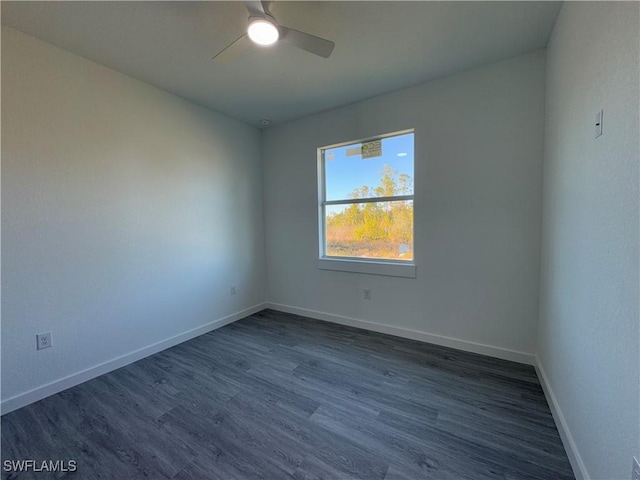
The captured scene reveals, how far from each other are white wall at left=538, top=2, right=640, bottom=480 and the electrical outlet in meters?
3.25

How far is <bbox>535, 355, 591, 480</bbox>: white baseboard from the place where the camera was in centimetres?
123

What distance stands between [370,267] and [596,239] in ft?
6.48

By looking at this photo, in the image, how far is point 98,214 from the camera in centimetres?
220

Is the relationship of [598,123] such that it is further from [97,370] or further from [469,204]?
[97,370]

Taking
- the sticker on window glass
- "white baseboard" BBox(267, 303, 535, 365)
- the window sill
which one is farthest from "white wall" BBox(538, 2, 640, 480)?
the sticker on window glass

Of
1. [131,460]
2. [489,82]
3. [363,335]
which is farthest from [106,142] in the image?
[489,82]

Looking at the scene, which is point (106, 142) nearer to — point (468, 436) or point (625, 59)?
point (625, 59)

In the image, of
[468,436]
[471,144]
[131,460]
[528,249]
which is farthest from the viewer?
[471,144]

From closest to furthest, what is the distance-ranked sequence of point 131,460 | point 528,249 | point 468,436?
point 131,460
point 468,436
point 528,249

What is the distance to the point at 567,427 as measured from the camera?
1.42 meters

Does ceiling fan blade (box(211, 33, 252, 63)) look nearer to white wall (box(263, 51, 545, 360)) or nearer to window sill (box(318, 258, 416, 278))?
white wall (box(263, 51, 545, 360))

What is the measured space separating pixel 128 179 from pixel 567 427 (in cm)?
363

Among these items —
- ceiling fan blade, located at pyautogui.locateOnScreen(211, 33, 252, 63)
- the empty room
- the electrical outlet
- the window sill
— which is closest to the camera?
the empty room

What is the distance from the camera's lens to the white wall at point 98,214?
71.3 inches
